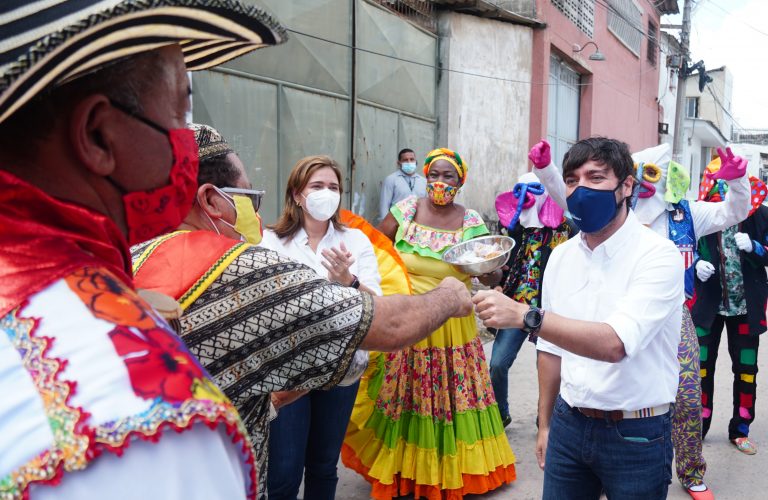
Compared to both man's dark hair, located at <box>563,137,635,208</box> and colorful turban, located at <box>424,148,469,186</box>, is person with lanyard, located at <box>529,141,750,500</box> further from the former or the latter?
man's dark hair, located at <box>563,137,635,208</box>

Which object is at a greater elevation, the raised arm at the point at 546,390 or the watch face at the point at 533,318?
the watch face at the point at 533,318

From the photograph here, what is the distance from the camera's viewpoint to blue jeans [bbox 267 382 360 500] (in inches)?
116

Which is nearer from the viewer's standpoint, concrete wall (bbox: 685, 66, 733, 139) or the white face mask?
the white face mask

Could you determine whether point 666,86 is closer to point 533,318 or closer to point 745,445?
point 745,445

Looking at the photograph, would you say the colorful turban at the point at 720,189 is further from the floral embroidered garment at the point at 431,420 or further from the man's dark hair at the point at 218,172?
the man's dark hair at the point at 218,172

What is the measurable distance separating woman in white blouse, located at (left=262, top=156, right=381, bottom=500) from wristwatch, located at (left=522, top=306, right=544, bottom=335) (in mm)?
979

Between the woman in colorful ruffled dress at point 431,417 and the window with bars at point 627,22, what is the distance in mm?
14059

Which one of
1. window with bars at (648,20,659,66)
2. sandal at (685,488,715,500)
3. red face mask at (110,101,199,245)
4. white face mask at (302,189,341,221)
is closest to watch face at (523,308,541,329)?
red face mask at (110,101,199,245)

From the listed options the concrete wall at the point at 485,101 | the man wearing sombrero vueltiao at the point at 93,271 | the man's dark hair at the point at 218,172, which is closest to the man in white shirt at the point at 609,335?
the man's dark hair at the point at 218,172

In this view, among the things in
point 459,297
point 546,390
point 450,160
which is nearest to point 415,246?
point 450,160

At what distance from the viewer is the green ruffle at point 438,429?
4.01m

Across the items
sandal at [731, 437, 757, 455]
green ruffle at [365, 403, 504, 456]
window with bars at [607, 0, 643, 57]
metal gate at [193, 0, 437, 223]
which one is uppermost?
window with bars at [607, 0, 643, 57]

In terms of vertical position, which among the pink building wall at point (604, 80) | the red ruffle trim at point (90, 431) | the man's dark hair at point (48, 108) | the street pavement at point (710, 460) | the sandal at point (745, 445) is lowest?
the street pavement at point (710, 460)

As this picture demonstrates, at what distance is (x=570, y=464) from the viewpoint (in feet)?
8.03
